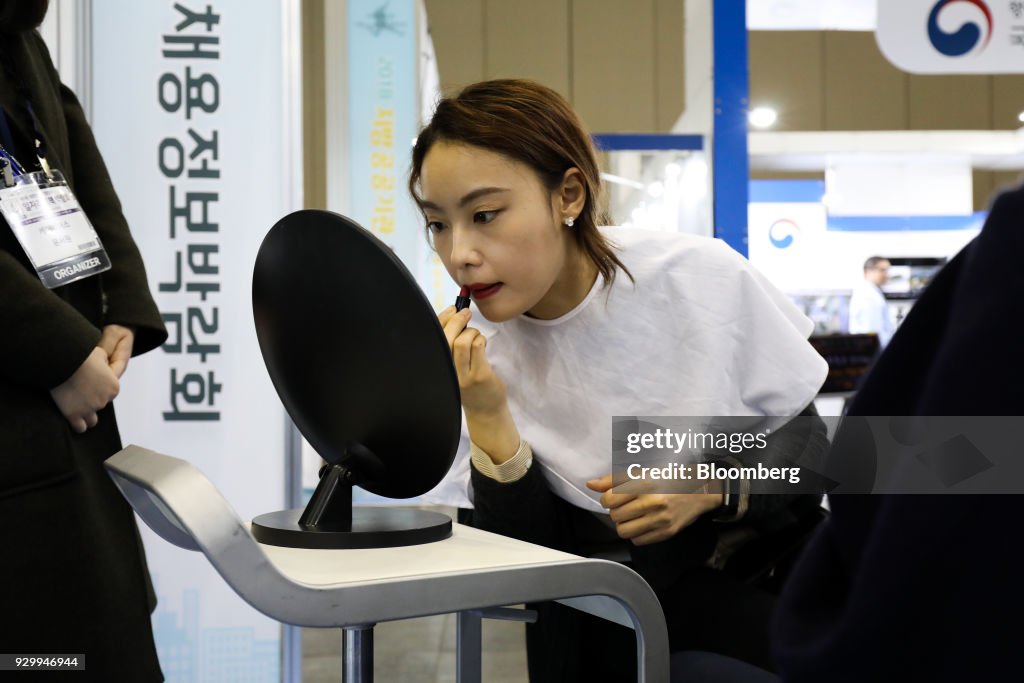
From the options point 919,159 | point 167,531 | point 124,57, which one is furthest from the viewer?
point 919,159

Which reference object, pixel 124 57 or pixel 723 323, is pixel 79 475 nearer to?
pixel 723 323

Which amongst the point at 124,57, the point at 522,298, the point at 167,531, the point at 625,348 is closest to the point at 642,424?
the point at 625,348

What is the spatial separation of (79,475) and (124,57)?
1074mm

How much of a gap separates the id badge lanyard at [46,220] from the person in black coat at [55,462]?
0.02 m

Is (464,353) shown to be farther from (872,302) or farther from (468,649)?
(872,302)

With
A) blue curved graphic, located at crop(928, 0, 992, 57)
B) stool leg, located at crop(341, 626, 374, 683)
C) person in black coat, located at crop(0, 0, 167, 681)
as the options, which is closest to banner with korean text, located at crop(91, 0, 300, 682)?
person in black coat, located at crop(0, 0, 167, 681)

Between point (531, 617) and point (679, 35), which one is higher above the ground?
point (679, 35)

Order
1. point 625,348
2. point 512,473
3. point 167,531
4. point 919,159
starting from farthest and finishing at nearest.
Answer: point 919,159
point 625,348
point 512,473
point 167,531

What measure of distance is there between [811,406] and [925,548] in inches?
31.1

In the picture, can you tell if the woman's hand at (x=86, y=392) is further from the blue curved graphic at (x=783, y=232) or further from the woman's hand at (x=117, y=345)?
the blue curved graphic at (x=783, y=232)

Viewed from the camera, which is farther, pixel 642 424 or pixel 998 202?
pixel 642 424

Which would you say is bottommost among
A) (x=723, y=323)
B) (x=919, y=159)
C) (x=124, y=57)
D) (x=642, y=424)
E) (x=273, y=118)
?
(x=642, y=424)

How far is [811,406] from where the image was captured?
3.44 ft

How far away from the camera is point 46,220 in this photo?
100 centimetres
